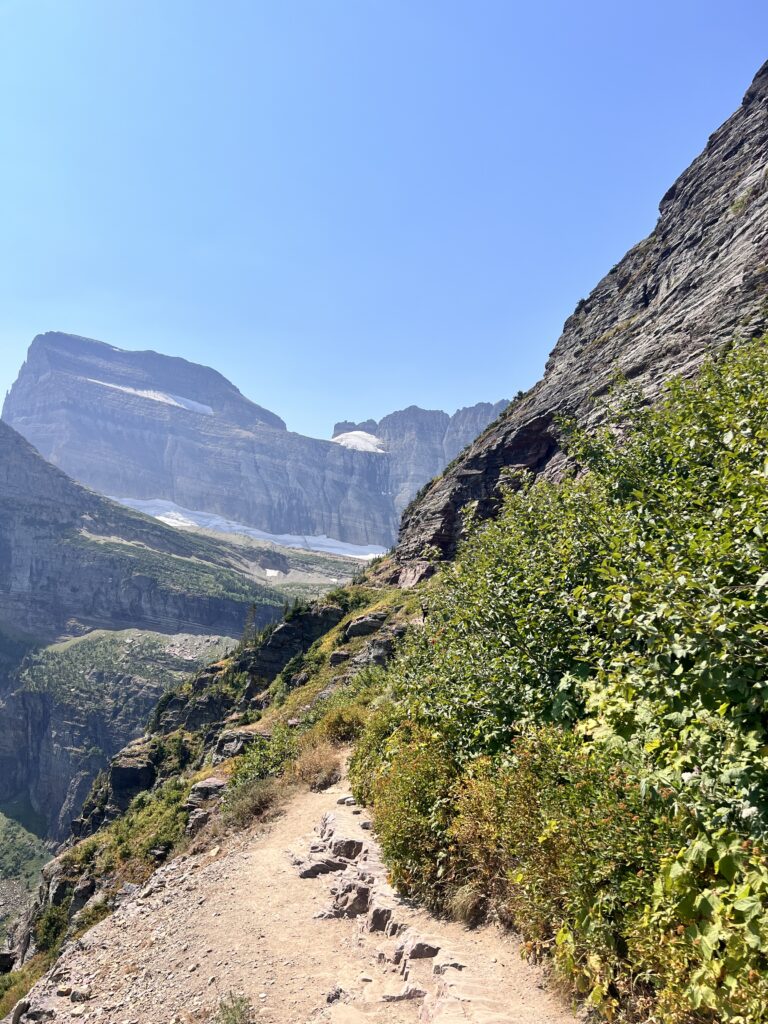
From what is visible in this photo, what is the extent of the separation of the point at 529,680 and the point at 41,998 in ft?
33.0

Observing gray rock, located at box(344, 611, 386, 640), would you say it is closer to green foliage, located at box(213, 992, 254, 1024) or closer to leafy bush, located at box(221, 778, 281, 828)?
leafy bush, located at box(221, 778, 281, 828)

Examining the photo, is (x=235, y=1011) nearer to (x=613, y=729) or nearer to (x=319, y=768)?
(x=613, y=729)

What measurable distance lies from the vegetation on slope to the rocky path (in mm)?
561

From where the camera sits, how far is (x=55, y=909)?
2442 cm

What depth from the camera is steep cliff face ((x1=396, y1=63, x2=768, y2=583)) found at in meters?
36.8

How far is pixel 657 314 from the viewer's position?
45.1 metres

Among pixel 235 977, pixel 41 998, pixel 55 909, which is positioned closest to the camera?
pixel 235 977

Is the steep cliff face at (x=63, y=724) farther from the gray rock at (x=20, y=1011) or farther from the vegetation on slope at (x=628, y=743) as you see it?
the vegetation on slope at (x=628, y=743)

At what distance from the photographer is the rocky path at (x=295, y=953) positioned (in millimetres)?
5816

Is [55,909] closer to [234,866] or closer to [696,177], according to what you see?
[234,866]

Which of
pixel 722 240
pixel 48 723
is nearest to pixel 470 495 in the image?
pixel 722 240

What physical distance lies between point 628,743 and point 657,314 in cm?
4776

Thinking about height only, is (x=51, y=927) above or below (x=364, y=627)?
below

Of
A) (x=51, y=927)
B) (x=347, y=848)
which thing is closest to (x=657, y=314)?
(x=347, y=848)
